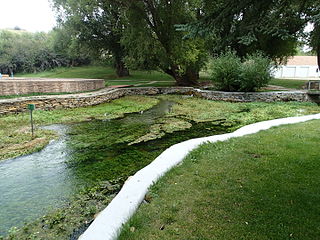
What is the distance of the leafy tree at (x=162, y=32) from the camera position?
16.2 m

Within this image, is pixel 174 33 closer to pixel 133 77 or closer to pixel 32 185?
pixel 133 77

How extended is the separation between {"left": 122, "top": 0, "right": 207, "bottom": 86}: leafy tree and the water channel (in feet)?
30.5

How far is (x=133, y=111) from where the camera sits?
38.2ft

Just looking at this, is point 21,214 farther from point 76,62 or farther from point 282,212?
point 76,62

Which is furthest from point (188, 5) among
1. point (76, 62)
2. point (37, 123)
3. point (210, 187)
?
point (76, 62)

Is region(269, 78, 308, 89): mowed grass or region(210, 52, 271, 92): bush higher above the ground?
region(210, 52, 271, 92): bush

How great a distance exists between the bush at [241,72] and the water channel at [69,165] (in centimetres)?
587

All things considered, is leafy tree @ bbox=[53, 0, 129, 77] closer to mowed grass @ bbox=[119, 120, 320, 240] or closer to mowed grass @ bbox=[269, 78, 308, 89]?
mowed grass @ bbox=[269, 78, 308, 89]

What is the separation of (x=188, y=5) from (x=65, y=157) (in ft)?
49.0

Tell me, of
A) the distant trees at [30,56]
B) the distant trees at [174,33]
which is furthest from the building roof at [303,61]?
the distant trees at [30,56]

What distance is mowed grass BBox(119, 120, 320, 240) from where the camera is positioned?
255cm

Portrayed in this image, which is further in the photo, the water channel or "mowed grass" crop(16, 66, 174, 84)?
"mowed grass" crop(16, 66, 174, 84)

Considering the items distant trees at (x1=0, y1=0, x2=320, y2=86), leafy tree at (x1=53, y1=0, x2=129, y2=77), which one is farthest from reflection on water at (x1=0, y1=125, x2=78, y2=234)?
leafy tree at (x1=53, y1=0, x2=129, y2=77)

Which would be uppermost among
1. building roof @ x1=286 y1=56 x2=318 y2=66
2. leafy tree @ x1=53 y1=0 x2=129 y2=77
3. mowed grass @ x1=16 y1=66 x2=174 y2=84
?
leafy tree @ x1=53 y1=0 x2=129 y2=77
